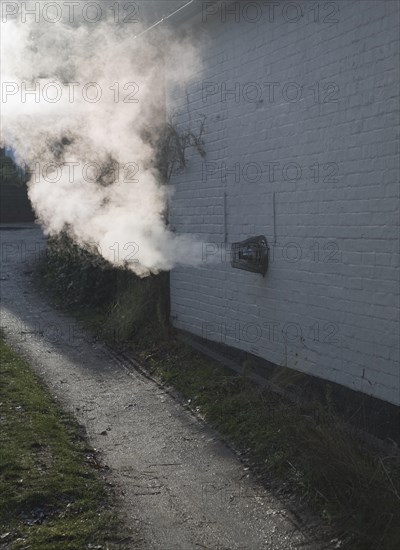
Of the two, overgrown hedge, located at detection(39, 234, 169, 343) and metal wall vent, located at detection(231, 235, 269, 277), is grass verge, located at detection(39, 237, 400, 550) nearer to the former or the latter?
overgrown hedge, located at detection(39, 234, 169, 343)

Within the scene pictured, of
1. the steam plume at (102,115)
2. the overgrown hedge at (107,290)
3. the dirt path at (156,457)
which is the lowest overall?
the dirt path at (156,457)

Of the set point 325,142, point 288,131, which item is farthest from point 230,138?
point 325,142

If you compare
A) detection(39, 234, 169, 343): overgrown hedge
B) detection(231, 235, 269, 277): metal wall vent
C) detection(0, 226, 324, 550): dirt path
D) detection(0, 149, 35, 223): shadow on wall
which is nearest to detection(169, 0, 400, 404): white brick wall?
→ detection(231, 235, 269, 277): metal wall vent

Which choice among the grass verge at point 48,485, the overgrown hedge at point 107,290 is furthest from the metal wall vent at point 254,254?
the grass verge at point 48,485

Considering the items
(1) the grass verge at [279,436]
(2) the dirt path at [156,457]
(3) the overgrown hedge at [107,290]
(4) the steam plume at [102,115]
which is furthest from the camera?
(3) the overgrown hedge at [107,290]

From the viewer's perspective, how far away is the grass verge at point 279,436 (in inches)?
168

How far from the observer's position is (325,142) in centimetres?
628

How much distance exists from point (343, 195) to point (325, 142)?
559mm

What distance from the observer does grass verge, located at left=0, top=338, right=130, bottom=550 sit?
14.3ft

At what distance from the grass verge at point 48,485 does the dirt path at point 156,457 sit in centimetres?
19

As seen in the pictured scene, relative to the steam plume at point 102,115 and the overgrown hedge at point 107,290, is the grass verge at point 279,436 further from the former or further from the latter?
the steam plume at point 102,115

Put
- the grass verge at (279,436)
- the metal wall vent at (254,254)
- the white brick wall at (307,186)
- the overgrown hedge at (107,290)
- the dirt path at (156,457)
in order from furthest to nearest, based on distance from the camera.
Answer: the overgrown hedge at (107,290), the metal wall vent at (254,254), the white brick wall at (307,186), the dirt path at (156,457), the grass verge at (279,436)

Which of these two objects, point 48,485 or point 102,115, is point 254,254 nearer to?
point 48,485

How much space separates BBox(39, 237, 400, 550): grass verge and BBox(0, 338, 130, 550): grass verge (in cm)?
131
